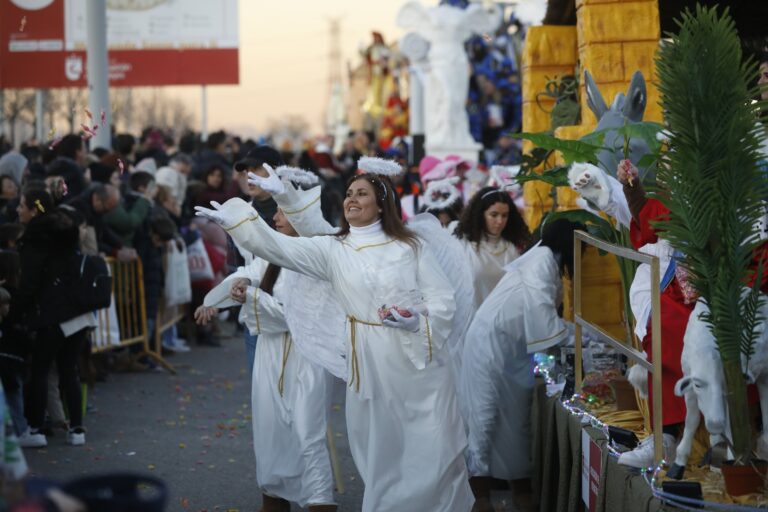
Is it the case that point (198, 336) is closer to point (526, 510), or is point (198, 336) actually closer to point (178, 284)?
point (178, 284)

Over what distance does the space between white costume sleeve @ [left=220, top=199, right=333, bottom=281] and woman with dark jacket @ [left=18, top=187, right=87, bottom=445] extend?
11.1ft

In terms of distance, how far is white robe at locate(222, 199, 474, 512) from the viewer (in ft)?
21.4

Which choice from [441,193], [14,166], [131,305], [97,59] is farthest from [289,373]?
[97,59]

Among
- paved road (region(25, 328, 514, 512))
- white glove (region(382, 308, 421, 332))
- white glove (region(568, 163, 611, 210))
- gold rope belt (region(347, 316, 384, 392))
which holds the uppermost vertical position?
white glove (region(568, 163, 611, 210))

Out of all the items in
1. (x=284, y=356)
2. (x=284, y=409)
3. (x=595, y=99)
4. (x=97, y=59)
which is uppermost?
(x=97, y=59)

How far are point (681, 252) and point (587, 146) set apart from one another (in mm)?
1632

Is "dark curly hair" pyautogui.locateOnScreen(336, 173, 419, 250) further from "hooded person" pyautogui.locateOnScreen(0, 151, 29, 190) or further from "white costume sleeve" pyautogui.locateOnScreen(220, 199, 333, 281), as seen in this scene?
"hooded person" pyautogui.locateOnScreen(0, 151, 29, 190)

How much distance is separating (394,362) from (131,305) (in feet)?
23.0

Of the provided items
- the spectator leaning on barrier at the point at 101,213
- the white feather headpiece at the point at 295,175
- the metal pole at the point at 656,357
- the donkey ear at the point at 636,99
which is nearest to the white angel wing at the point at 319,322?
the white feather headpiece at the point at 295,175

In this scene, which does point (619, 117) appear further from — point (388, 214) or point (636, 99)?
point (388, 214)

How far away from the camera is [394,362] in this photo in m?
6.55

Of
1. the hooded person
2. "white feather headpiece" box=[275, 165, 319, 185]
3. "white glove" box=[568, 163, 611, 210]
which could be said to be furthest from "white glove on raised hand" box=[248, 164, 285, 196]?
the hooded person

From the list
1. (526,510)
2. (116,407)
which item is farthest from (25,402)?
(526,510)

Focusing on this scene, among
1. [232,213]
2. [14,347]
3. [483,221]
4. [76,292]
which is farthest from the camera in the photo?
[76,292]
